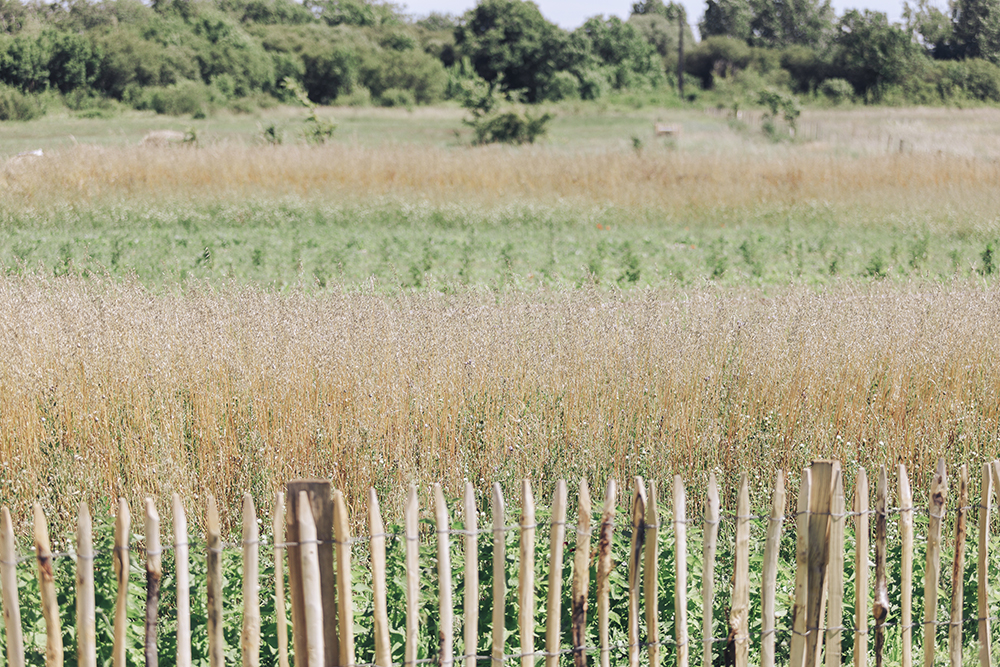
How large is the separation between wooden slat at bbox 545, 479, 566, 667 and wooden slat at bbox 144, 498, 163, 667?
1.08 meters

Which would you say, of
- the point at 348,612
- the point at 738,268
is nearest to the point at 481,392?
the point at 348,612

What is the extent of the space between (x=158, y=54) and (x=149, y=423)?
43.1 meters

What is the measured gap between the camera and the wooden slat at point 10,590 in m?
2.36

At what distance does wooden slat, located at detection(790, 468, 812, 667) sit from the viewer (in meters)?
2.69

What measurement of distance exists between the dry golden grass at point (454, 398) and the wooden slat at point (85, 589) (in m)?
1.54

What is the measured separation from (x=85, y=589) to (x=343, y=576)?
70cm

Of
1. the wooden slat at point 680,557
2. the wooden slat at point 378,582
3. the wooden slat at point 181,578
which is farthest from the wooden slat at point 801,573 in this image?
the wooden slat at point 181,578

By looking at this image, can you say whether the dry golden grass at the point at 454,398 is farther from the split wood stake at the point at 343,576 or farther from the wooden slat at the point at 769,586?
the split wood stake at the point at 343,576

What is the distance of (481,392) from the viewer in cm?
478

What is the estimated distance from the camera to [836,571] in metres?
2.71

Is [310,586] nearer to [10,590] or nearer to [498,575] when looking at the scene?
[498,575]

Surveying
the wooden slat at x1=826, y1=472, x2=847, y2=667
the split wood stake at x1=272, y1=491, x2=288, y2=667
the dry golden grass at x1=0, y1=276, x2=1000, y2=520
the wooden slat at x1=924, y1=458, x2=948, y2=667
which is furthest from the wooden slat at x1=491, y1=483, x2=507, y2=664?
the dry golden grass at x1=0, y1=276, x2=1000, y2=520

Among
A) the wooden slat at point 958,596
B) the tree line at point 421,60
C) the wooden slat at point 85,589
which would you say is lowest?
the wooden slat at point 958,596

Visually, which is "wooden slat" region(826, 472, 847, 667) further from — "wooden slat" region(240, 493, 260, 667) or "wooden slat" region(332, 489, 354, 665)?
"wooden slat" region(240, 493, 260, 667)
